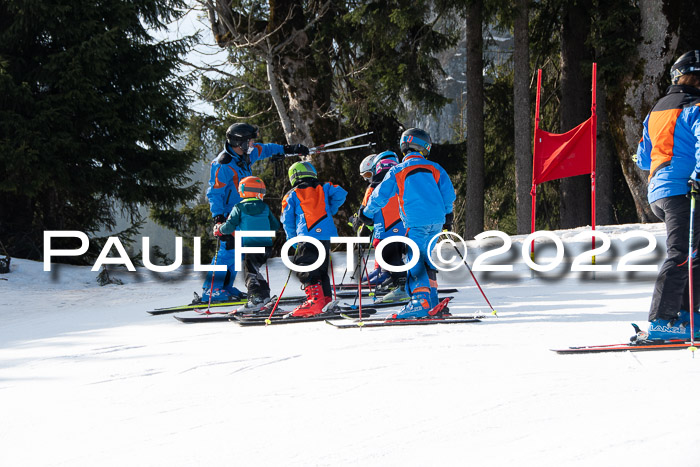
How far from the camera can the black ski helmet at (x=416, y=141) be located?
618cm

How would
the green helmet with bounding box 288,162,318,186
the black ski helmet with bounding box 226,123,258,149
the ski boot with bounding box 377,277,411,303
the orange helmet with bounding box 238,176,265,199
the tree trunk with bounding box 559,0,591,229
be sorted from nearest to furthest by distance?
the green helmet with bounding box 288,162,318,186, the orange helmet with bounding box 238,176,265,199, the ski boot with bounding box 377,277,411,303, the black ski helmet with bounding box 226,123,258,149, the tree trunk with bounding box 559,0,591,229

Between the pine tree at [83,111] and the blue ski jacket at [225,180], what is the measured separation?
5.73 meters

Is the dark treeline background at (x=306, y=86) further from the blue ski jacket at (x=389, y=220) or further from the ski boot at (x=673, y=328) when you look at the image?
the ski boot at (x=673, y=328)

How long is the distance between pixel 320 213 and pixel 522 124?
9027 millimetres

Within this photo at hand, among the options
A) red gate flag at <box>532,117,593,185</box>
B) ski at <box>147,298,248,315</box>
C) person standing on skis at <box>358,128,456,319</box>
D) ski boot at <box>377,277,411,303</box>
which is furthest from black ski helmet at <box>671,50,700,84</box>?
ski at <box>147,298,248,315</box>

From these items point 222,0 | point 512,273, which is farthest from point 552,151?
point 222,0

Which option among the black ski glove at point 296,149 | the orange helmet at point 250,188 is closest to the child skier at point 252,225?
the orange helmet at point 250,188

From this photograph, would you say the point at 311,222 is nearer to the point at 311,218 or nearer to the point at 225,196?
the point at 311,218

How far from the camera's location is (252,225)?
7309 millimetres

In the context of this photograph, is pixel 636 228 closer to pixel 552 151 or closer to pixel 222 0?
pixel 552 151

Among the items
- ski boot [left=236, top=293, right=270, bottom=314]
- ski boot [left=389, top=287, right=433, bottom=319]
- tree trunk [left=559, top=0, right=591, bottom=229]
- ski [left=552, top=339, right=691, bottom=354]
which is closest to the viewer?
ski [left=552, top=339, right=691, bottom=354]

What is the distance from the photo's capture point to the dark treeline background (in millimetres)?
12922

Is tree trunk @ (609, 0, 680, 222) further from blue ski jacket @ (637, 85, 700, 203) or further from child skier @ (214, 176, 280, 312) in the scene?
blue ski jacket @ (637, 85, 700, 203)

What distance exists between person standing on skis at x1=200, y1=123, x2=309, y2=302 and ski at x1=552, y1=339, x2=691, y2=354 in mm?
4386
